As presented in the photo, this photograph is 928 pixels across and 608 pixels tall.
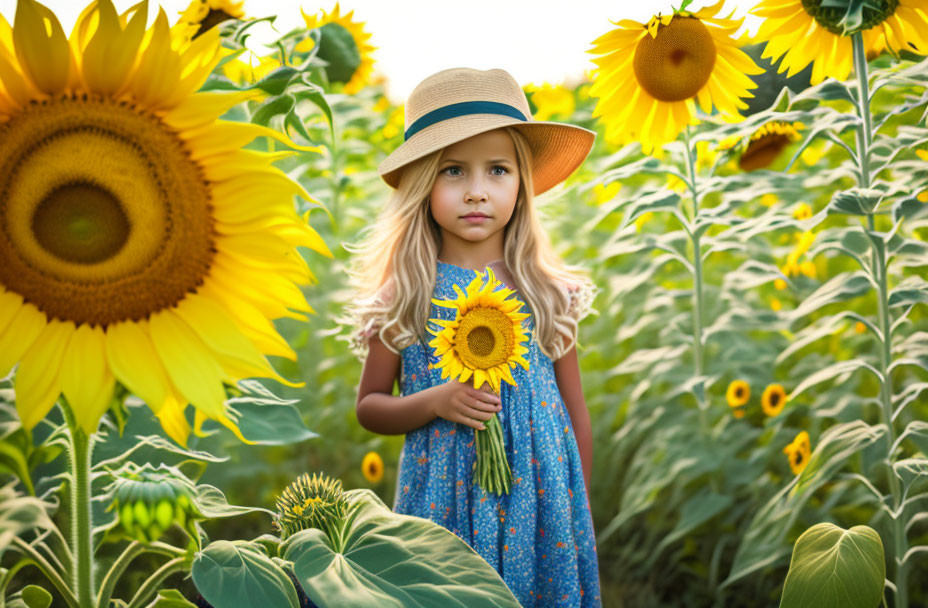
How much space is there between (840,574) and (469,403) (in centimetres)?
64

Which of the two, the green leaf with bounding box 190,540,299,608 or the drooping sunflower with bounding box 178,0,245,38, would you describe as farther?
the drooping sunflower with bounding box 178,0,245,38

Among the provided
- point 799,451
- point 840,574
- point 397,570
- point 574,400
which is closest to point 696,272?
point 799,451

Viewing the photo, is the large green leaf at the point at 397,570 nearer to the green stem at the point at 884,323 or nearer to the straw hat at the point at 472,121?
the straw hat at the point at 472,121

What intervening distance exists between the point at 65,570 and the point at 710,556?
76.4 inches

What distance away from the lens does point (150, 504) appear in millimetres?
833

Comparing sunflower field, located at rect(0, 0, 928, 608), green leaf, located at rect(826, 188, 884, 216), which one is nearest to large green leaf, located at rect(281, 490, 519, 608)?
sunflower field, located at rect(0, 0, 928, 608)

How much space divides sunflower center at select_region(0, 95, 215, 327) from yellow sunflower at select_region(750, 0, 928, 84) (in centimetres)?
131

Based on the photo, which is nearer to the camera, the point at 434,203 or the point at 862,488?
the point at 434,203

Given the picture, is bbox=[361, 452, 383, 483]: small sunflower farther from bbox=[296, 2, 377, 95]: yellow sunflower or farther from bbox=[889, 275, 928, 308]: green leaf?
bbox=[889, 275, 928, 308]: green leaf

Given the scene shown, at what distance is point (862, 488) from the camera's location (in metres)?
2.10

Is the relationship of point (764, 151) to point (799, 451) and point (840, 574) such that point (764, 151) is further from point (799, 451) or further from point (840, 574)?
point (840, 574)

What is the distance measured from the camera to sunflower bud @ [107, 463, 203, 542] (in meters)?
0.83

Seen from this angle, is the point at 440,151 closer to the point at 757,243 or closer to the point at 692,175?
the point at 692,175

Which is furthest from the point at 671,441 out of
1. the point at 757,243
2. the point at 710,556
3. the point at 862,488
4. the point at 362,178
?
the point at 362,178
